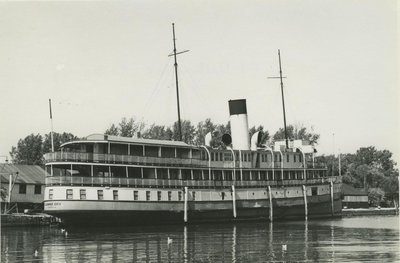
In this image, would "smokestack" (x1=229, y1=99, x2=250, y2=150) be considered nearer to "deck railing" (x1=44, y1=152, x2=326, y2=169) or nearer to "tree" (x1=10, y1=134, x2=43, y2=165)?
"deck railing" (x1=44, y1=152, x2=326, y2=169)

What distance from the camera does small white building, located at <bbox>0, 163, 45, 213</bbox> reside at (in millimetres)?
59447

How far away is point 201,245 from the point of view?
3338 cm

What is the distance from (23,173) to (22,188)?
2834 millimetres

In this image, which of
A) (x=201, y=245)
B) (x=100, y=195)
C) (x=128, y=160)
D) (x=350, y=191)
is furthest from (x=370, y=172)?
(x=201, y=245)

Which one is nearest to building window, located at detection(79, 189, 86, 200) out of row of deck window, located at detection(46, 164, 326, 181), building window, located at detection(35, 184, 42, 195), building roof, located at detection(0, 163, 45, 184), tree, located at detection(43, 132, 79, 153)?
row of deck window, located at detection(46, 164, 326, 181)

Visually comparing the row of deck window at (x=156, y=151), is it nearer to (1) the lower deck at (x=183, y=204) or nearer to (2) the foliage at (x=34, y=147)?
(1) the lower deck at (x=183, y=204)

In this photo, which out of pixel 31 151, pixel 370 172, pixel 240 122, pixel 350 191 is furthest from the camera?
pixel 370 172

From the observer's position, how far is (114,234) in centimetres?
4003

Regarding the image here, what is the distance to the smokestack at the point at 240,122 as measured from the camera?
202 feet

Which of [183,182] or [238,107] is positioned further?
[238,107]

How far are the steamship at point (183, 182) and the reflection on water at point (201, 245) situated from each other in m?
2.68

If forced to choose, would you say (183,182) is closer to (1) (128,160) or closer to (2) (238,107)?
(1) (128,160)

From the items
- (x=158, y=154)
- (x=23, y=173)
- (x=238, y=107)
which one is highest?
(x=238, y=107)

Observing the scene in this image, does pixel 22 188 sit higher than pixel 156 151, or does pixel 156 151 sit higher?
pixel 156 151
